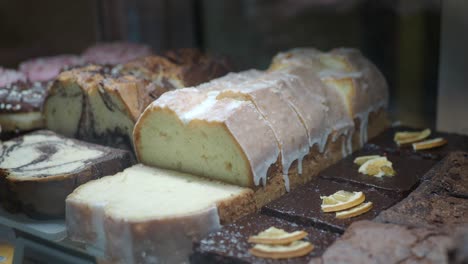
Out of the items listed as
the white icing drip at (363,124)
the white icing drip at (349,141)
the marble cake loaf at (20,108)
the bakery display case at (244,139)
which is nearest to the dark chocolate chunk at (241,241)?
the bakery display case at (244,139)

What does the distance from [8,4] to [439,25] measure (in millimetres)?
3443

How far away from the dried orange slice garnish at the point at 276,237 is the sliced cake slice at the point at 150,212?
0.29m

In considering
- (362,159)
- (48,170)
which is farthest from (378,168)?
(48,170)

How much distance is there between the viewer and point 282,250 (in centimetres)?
239

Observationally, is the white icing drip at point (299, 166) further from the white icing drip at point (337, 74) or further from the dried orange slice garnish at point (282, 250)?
the dried orange slice garnish at point (282, 250)

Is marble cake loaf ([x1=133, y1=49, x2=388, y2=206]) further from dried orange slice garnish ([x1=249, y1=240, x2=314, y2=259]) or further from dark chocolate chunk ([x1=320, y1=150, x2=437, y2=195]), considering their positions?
dried orange slice garnish ([x1=249, y1=240, x2=314, y2=259])

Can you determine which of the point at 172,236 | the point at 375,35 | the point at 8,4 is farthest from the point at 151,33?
the point at 172,236

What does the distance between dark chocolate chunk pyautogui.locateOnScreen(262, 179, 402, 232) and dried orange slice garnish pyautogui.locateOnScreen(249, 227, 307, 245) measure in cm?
20

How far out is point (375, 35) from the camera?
462 cm

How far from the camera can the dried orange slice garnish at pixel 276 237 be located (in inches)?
96.5

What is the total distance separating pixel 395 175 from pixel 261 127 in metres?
0.87

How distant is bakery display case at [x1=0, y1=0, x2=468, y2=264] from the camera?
260 cm

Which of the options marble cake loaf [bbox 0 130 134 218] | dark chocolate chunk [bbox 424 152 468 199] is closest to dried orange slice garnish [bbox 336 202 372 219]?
dark chocolate chunk [bbox 424 152 468 199]

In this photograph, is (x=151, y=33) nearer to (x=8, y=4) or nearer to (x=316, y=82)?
(x=8, y=4)
